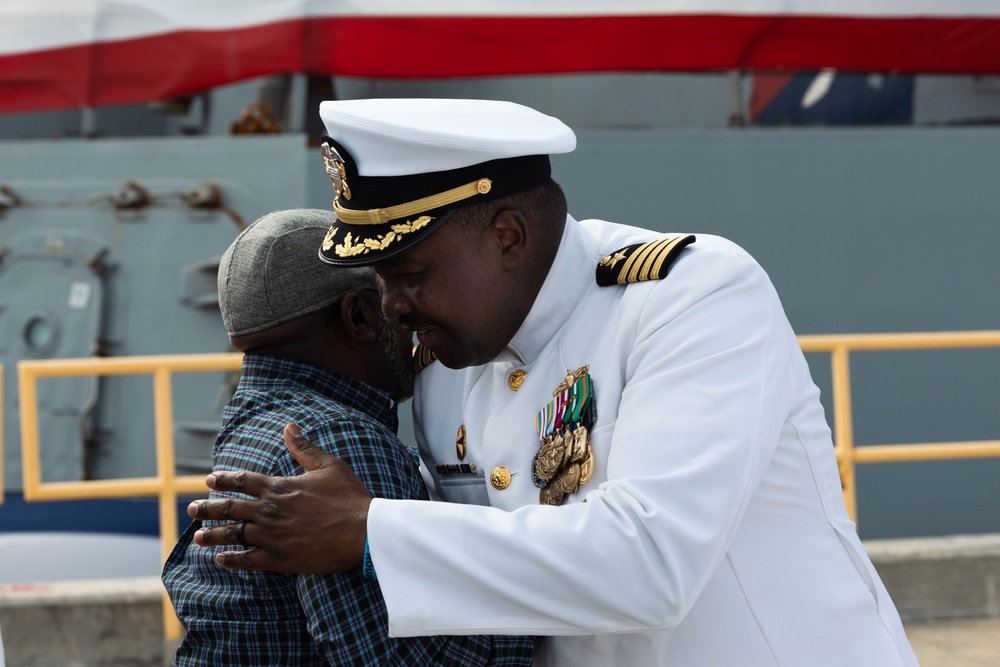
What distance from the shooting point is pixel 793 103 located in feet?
18.9

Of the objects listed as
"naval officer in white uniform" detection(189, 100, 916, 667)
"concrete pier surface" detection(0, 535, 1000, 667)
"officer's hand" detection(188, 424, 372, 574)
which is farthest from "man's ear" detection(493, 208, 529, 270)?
"concrete pier surface" detection(0, 535, 1000, 667)

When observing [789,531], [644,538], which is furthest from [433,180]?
[789,531]

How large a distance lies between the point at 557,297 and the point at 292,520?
50cm

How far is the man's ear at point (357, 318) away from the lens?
1.60m

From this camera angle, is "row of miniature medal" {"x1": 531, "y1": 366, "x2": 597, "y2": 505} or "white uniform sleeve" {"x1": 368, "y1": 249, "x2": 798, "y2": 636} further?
"row of miniature medal" {"x1": 531, "y1": 366, "x2": 597, "y2": 505}

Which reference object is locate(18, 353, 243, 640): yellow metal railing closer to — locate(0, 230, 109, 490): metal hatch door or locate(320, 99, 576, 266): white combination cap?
locate(0, 230, 109, 490): metal hatch door

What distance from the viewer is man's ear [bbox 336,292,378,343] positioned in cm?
160

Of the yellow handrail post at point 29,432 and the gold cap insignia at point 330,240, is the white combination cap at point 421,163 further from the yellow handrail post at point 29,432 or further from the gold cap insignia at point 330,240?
the yellow handrail post at point 29,432

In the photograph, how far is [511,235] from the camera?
1441mm

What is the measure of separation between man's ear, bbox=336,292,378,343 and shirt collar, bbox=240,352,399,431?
0.22 feet

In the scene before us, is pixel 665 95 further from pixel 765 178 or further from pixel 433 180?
pixel 433 180

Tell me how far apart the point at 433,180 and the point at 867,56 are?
4.70m

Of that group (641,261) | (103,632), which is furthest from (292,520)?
(103,632)

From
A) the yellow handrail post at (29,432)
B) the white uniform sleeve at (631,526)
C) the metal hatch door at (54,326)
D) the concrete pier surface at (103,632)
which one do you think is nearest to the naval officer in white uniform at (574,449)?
the white uniform sleeve at (631,526)
